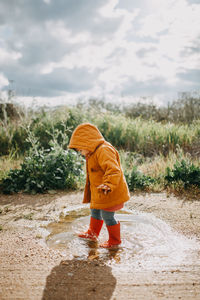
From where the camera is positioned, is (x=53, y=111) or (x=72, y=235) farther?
(x=53, y=111)

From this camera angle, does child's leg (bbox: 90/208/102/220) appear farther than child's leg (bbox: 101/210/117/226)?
Yes

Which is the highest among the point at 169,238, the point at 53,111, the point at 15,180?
the point at 53,111

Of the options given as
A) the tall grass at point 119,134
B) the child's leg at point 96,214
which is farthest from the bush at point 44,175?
the tall grass at point 119,134

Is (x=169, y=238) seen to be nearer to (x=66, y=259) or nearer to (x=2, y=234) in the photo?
(x=66, y=259)

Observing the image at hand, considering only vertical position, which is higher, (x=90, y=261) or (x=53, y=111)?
(x=53, y=111)

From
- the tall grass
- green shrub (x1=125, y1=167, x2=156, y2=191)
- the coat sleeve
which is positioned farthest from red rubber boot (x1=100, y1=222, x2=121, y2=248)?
the tall grass

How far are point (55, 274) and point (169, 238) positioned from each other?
160 centimetres

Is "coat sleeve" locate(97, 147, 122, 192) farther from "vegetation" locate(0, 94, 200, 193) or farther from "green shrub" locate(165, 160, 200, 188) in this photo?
"green shrub" locate(165, 160, 200, 188)

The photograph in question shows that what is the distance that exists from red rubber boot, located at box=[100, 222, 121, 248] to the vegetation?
238cm

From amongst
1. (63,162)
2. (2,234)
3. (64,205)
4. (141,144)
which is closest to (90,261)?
(2,234)

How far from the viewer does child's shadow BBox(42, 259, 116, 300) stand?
227 cm

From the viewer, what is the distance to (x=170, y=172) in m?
5.71

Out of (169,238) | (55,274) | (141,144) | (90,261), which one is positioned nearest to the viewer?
(55,274)

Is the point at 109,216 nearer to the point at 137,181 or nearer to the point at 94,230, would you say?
the point at 94,230
